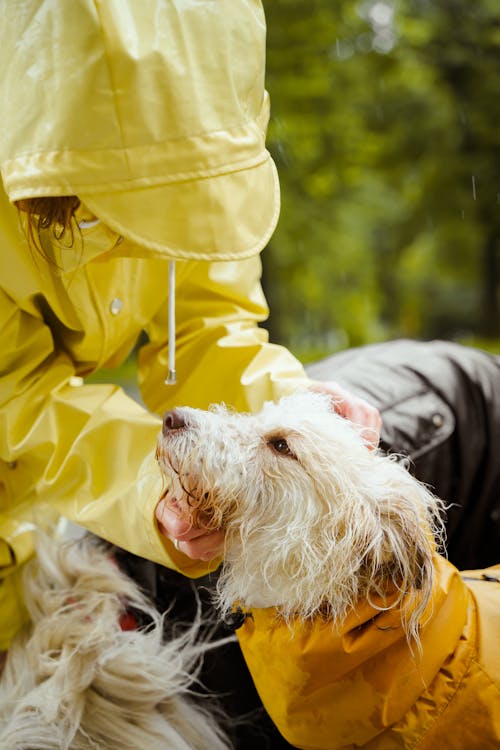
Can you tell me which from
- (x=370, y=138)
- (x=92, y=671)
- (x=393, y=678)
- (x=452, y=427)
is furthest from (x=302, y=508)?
(x=370, y=138)

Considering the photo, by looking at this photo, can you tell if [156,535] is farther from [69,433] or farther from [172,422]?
[69,433]

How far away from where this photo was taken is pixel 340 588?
1645mm

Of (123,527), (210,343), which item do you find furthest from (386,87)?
(123,527)

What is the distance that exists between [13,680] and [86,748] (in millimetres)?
334

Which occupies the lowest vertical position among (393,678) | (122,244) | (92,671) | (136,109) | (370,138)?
(370,138)

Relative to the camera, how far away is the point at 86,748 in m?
1.92

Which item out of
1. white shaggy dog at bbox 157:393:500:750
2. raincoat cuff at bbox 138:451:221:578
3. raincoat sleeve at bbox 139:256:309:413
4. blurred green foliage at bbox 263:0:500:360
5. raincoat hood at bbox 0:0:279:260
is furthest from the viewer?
blurred green foliage at bbox 263:0:500:360

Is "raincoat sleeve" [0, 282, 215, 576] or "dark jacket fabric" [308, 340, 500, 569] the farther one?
"dark jacket fabric" [308, 340, 500, 569]

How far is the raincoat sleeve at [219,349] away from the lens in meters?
2.12

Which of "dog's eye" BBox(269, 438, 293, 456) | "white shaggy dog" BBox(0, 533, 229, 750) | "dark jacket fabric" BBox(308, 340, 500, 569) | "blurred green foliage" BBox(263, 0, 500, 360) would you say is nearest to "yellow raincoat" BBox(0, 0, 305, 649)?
"white shaggy dog" BBox(0, 533, 229, 750)

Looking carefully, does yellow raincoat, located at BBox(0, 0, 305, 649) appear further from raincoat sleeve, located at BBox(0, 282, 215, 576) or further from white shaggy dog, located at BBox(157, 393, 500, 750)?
white shaggy dog, located at BBox(157, 393, 500, 750)

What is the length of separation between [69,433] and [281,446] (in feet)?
2.02

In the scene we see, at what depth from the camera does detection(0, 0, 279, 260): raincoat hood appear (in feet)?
4.54

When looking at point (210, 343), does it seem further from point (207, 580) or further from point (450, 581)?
point (450, 581)
